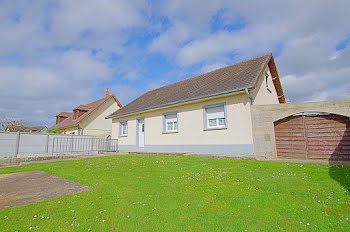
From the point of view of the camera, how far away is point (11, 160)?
1077 centimetres

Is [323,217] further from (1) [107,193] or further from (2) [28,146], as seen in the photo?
(2) [28,146]

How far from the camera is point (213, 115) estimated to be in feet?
37.1

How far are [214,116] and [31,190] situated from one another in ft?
29.8

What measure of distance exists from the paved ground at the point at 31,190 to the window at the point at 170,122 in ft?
28.8

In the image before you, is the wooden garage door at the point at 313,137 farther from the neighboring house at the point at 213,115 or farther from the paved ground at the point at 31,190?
the paved ground at the point at 31,190

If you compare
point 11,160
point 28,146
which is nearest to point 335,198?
point 11,160

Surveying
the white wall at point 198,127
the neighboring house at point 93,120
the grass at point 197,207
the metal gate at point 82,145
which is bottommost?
the grass at point 197,207

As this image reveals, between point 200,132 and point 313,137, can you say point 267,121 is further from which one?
point 200,132

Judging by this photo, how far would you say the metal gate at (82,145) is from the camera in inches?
585

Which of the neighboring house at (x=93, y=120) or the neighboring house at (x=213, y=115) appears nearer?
the neighboring house at (x=213, y=115)

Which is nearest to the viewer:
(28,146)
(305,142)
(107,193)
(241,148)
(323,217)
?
(323,217)

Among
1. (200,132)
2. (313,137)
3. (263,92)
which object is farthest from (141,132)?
(313,137)

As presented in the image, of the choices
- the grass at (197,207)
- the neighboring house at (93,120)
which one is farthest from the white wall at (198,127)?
the neighboring house at (93,120)

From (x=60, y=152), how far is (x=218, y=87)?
42.7 feet
